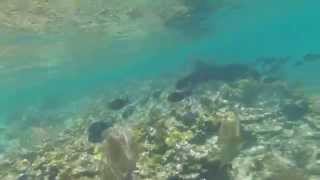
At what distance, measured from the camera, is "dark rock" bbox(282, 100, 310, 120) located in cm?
1560

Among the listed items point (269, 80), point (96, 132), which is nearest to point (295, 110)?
point (269, 80)

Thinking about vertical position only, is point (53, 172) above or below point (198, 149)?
below

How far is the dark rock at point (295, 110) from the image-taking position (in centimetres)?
1560

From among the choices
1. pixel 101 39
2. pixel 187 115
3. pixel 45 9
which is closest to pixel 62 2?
pixel 45 9

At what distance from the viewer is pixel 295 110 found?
1587 centimetres

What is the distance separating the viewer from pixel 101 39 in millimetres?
40812

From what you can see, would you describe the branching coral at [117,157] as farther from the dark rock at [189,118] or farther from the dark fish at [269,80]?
the dark fish at [269,80]

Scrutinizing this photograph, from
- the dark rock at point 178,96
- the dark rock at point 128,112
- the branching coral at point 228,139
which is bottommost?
the dark rock at point 128,112

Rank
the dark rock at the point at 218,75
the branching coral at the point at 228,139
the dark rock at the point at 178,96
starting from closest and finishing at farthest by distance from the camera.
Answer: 1. the branching coral at the point at 228,139
2. the dark rock at the point at 178,96
3. the dark rock at the point at 218,75

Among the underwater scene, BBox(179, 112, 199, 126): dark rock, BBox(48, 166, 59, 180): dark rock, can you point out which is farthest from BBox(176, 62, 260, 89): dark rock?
BBox(48, 166, 59, 180): dark rock

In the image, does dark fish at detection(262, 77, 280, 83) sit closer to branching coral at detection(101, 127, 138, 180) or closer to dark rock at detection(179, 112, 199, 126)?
dark rock at detection(179, 112, 199, 126)

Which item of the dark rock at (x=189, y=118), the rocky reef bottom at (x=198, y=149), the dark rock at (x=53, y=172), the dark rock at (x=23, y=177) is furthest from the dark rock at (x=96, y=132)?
the dark rock at (x=53, y=172)

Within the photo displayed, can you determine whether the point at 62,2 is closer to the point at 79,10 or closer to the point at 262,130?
the point at 79,10

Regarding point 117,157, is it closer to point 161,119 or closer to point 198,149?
point 198,149
